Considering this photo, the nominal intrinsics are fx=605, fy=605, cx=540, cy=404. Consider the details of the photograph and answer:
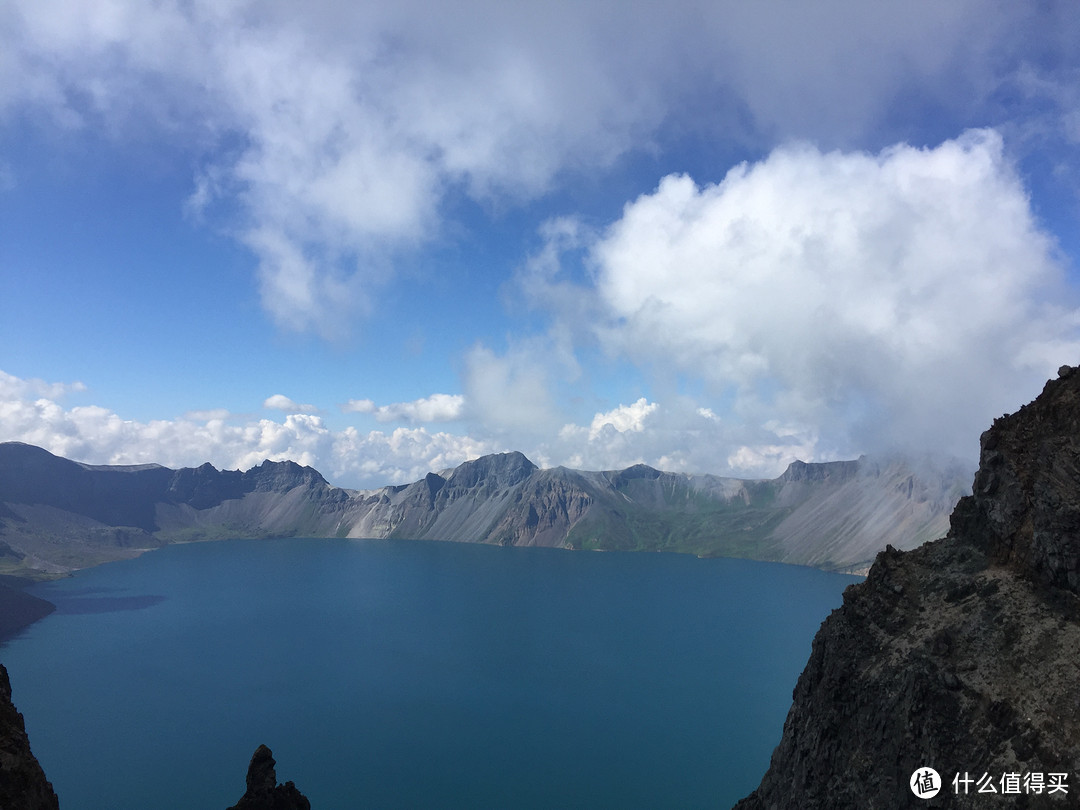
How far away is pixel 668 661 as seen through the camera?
A: 16012cm

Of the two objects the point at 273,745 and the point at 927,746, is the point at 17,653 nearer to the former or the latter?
the point at 273,745

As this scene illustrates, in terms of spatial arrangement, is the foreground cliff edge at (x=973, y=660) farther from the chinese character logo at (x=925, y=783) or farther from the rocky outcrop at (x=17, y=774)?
the rocky outcrop at (x=17, y=774)

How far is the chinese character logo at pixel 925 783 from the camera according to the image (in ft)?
119

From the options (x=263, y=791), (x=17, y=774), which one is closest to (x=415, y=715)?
(x=263, y=791)

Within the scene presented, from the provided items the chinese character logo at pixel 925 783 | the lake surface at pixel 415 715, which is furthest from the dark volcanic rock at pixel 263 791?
the lake surface at pixel 415 715

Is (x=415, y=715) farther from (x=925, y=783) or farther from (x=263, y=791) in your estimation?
(x=925, y=783)

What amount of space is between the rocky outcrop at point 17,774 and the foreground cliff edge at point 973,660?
45914 mm

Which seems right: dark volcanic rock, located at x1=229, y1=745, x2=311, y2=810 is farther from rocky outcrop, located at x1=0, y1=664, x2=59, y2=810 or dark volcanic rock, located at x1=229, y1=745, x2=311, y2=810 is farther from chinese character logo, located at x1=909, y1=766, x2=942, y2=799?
chinese character logo, located at x1=909, y1=766, x2=942, y2=799

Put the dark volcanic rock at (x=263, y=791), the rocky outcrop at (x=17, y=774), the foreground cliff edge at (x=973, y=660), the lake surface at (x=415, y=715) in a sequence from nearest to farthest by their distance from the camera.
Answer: the rocky outcrop at (x=17, y=774) → the foreground cliff edge at (x=973, y=660) → the dark volcanic rock at (x=263, y=791) → the lake surface at (x=415, y=715)

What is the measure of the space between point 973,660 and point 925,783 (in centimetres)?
816

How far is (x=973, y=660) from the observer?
38.8 meters

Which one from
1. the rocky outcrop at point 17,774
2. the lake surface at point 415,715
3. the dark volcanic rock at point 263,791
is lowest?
the lake surface at point 415,715

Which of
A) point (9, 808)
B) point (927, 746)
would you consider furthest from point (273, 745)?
point (927, 746)

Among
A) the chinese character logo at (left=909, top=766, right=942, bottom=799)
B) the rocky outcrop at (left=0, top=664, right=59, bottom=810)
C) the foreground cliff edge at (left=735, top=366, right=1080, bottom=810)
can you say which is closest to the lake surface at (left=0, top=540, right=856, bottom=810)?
the foreground cliff edge at (left=735, top=366, right=1080, bottom=810)
